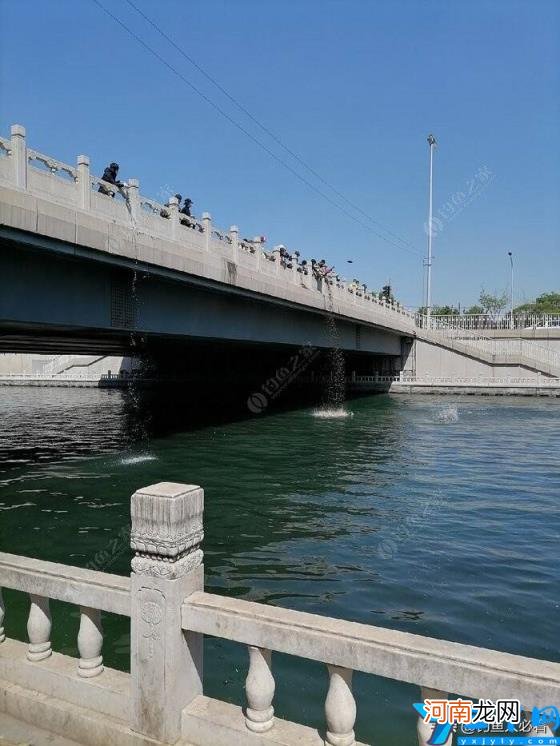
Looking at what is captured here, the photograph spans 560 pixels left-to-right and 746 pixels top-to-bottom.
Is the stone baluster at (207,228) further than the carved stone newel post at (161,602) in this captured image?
Yes

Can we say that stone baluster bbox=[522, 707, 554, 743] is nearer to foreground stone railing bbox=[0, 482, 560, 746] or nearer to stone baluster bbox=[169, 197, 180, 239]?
foreground stone railing bbox=[0, 482, 560, 746]

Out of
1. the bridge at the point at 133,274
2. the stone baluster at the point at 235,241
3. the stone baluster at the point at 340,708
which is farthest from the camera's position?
the stone baluster at the point at 235,241

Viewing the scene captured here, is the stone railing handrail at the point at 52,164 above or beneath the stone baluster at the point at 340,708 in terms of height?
above

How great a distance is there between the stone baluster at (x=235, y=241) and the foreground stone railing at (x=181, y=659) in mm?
16526

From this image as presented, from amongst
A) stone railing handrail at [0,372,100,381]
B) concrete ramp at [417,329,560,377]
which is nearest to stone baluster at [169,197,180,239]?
concrete ramp at [417,329,560,377]

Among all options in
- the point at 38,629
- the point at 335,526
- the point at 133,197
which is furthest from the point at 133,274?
the point at 38,629

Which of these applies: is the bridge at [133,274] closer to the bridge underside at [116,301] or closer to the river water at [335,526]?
the bridge underside at [116,301]

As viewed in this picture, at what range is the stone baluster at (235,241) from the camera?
20.0m

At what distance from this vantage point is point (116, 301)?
1562 cm

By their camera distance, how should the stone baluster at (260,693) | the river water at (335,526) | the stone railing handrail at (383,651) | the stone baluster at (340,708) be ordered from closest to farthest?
the stone railing handrail at (383,651)
the stone baluster at (340,708)
the stone baluster at (260,693)
the river water at (335,526)

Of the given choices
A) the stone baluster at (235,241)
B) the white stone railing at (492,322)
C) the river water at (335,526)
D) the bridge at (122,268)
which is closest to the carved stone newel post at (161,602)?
the river water at (335,526)

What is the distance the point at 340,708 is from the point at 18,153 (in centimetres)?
1155

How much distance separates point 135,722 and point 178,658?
57cm

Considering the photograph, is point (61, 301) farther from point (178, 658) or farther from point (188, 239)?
point (178, 658)
